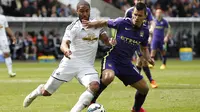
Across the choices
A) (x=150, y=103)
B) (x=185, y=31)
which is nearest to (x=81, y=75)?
(x=150, y=103)

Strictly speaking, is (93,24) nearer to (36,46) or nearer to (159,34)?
(159,34)

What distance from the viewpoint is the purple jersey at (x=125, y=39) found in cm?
1202

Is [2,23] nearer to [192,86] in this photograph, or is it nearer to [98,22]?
[192,86]

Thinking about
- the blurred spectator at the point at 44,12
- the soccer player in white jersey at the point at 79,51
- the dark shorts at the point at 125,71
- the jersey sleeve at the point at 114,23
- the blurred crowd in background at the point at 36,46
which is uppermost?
the jersey sleeve at the point at 114,23

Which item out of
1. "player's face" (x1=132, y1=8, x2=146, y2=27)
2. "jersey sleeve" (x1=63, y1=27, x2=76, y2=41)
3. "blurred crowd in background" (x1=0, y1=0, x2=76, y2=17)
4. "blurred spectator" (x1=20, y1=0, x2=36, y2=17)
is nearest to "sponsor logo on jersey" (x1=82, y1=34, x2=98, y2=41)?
"jersey sleeve" (x1=63, y1=27, x2=76, y2=41)

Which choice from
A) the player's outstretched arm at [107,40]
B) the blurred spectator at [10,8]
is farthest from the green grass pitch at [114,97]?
the blurred spectator at [10,8]

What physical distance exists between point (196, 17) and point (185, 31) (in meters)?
1.42

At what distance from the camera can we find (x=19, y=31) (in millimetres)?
39719

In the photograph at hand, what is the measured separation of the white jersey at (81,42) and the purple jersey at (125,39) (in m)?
0.57

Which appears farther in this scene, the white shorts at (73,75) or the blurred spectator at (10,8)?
the blurred spectator at (10,8)

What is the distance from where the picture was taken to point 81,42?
1165 centimetres

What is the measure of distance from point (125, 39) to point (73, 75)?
53.3 inches

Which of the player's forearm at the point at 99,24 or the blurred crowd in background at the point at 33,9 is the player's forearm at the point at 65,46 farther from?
the blurred crowd in background at the point at 33,9

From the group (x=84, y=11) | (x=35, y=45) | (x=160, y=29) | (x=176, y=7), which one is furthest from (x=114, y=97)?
(x=176, y=7)
